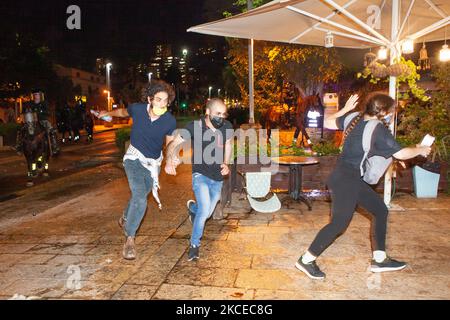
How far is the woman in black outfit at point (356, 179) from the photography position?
4098 millimetres

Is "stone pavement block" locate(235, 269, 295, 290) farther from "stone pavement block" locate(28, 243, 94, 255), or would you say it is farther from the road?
the road

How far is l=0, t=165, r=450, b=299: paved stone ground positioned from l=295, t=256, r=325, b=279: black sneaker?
66mm

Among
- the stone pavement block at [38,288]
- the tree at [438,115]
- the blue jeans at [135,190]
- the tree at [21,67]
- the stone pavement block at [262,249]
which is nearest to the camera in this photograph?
the stone pavement block at [38,288]

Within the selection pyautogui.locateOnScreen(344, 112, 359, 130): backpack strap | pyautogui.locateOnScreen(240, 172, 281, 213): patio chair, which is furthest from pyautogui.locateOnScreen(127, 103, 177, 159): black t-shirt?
pyautogui.locateOnScreen(240, 172, 281, 213): patio chair

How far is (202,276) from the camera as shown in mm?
4332

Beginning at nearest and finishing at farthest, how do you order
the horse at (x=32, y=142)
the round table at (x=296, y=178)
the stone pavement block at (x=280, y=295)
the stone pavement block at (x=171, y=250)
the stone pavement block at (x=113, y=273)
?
the stone pavement block at (x=280, y=295) → the stone pavement block at (x=113, y=273) → the stone pavement block at (x=171, y=250) → the round table at (x=296, y=178) → the horse at (x=32, y=142)

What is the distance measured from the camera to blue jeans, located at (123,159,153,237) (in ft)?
15.8

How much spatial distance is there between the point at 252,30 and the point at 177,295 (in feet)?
17.7

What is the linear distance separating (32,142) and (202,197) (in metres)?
7.50

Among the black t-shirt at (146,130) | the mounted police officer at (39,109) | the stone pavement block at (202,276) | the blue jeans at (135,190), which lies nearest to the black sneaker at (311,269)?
the stone pavement block at (202,276)

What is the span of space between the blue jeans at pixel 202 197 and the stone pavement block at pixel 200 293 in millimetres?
882

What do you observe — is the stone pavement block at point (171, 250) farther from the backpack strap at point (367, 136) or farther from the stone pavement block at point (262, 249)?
the backpack strap at point (367, 136)
